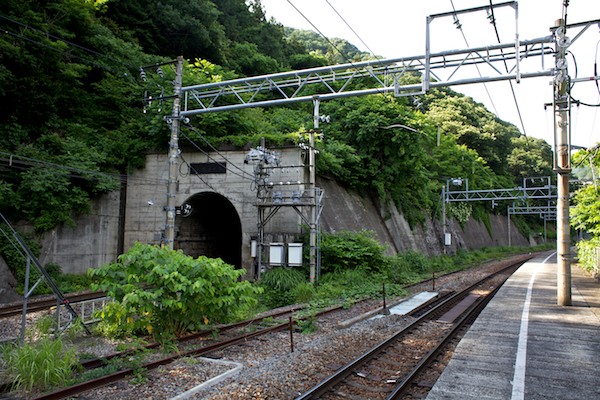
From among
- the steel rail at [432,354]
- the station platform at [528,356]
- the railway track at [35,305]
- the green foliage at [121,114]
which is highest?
the green foliage at [121,114]

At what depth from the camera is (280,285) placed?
688 inches

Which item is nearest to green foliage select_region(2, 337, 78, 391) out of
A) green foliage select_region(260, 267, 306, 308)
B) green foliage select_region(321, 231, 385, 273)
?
green foliage select_region(260, 267, 306, 308)

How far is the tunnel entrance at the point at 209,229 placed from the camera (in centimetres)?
2203

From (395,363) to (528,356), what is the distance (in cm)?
236

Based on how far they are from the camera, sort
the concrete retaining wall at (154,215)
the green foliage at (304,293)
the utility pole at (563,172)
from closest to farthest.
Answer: the utility pole at (563,172) < the green foliage at (304,293) < the concrete retaining wall at (154,215)

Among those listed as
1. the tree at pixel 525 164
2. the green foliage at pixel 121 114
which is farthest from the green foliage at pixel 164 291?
the tree at pixel 525 164

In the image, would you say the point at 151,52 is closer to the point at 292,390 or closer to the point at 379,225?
the point at 379,225

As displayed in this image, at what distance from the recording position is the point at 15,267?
15.9 meters

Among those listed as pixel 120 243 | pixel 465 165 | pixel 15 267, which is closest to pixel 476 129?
Answer: pixel 465 165

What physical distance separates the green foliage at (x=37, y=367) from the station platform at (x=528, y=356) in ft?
18.2

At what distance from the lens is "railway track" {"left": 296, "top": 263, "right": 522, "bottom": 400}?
6.57m

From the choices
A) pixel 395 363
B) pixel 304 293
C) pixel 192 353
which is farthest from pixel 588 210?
pixel 192 353

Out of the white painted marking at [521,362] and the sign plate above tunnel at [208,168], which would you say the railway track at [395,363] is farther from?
the sign plate above tunnel at [208,168]

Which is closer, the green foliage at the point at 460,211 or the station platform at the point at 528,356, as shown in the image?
the station platform at the point at 528,356
